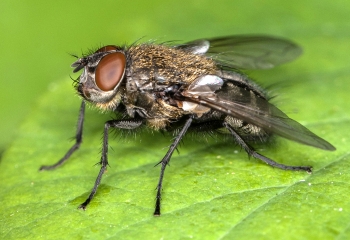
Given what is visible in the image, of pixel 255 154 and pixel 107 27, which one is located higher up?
pixel 107 27

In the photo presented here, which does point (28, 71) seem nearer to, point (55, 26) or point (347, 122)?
point (55, 26)

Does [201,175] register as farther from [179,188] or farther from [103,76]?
[103,76]

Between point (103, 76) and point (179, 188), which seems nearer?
point (179, 188)

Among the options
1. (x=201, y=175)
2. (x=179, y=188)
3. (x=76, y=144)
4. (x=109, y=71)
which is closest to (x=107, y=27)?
(x=76, y=144)

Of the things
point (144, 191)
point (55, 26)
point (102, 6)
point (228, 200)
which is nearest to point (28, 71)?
point (55, 26)

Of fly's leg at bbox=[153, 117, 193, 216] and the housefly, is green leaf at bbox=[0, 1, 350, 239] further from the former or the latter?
the housefly

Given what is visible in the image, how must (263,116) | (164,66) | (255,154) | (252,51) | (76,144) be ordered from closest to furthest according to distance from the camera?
1. (263,116)
2. (255,154)
3. (164,66)
4. (76,144)
5. (252,51)
